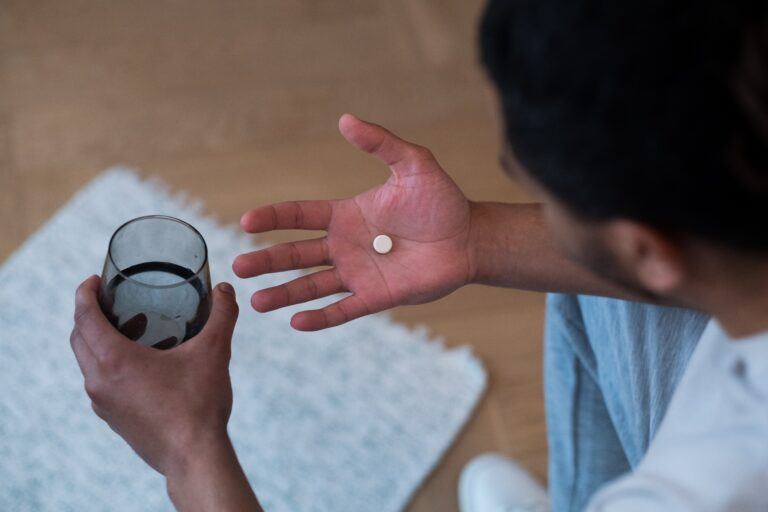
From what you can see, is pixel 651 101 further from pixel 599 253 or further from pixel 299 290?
pixel 299 290

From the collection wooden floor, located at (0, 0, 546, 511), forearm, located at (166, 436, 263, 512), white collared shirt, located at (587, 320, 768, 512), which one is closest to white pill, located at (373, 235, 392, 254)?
forearm, located at (166, 436, 263, 512)

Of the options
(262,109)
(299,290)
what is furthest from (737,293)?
(262,109)

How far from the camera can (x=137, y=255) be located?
2.94 feet

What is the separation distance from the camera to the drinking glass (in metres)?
0.85

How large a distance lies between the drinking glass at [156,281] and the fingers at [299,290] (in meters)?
0.10

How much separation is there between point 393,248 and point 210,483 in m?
0.34

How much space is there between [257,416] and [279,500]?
0.14 metres

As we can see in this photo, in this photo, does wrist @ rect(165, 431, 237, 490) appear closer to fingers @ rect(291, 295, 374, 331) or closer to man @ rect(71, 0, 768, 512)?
man @ rect(71, 0, 768, 512)

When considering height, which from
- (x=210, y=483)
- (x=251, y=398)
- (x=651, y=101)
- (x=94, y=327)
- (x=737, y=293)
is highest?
(x=651, y=101)

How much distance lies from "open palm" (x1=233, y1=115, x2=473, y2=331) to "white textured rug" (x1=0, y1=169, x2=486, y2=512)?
1.54 feet

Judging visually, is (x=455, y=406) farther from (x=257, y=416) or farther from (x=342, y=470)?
(x=257, y=416)

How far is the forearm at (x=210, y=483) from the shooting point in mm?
838

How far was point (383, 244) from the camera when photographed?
3.43 feet

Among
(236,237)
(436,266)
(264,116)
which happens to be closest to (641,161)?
(436,266)
